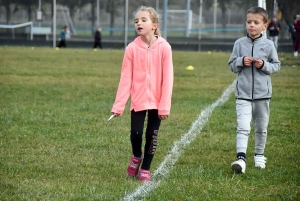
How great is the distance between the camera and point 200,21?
4453cm

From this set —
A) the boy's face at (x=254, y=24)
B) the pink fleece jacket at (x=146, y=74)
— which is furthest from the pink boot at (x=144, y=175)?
the boy's face at (x=254, y=24)

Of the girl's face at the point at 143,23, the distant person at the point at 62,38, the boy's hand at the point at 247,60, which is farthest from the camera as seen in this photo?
the distant person at the point at 62,38

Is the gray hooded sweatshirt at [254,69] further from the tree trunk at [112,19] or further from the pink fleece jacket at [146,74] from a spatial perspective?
the tree trunk at [112,19]

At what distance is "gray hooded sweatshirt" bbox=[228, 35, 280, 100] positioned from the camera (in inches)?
283

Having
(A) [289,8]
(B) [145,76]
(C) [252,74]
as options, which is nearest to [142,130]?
(B) [145,76]

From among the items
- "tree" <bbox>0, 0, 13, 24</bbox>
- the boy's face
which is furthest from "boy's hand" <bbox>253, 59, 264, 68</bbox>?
"tree" <bbox>0, 0, 13, 24</bbox>

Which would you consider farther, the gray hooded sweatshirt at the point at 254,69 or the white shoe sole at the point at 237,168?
the gray hooded sweatshirt at the point at 254,69

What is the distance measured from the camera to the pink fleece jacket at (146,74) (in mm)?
6586

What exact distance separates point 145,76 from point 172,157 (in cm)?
159

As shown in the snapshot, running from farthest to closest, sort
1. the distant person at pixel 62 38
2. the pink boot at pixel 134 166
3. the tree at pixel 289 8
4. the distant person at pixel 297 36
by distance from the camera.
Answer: the distant person at pixel 62 38 → the distant person at pixel 297 36 → the tree at pixel 289 8 → the pink boot at pixel 134 166

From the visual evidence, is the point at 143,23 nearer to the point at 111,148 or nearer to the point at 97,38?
the point at 111,148

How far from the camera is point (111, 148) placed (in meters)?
8.49

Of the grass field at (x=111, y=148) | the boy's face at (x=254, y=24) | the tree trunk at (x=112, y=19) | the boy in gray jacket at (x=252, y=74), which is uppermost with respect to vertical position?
the boy's face at (x=254, y=24)

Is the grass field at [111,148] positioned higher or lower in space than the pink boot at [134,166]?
lower
